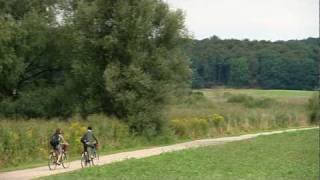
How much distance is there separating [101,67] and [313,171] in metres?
25.4

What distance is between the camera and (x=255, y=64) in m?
136

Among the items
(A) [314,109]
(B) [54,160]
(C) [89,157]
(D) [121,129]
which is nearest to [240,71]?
(A) [314,109]

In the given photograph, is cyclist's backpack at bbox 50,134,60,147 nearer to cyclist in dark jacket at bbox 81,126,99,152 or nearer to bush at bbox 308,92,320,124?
cyclist in dark jacket at bbox 81,126,99,152

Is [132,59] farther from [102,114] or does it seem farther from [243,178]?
[243,178]

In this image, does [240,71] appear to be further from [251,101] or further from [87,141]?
[87,141]

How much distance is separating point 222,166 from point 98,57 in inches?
848

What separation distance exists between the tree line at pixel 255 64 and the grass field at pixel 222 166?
89.0m

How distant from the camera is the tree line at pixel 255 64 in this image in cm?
12385

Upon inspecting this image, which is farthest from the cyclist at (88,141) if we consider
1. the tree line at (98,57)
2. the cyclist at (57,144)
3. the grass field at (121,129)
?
the tree line at (98,57)

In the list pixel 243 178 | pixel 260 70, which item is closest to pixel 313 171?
pixel 243 178

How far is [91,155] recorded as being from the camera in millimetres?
28031

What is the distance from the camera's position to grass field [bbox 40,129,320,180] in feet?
70.2

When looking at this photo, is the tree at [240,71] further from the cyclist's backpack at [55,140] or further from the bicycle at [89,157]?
the cyclist's backpack at [55,140]

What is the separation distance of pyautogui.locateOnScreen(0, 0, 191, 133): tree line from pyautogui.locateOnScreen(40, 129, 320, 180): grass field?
404 inches
